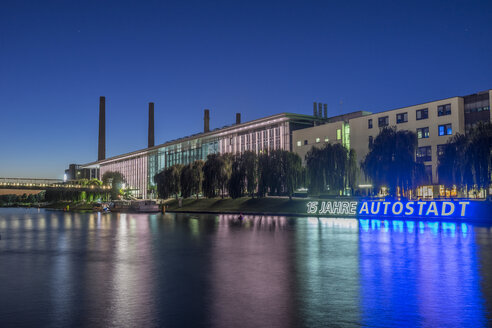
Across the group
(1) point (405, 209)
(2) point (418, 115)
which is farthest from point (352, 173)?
(2) point (418, 115)

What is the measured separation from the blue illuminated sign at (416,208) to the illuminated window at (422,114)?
3432 centimetres

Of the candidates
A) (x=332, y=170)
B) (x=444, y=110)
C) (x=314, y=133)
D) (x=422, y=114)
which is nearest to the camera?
(x=332, y=170)

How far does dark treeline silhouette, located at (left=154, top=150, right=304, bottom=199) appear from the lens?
2514 inches

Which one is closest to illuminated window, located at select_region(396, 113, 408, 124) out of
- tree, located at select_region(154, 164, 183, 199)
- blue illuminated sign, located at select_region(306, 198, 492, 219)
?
blue illuminated sign, located at select_region(306, 198, 492, 219)

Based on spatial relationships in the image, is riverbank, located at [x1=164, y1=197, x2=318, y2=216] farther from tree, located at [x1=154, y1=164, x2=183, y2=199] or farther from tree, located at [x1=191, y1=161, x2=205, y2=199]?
tree, located at [x1=154, y1=164, x2=183, y2=199]

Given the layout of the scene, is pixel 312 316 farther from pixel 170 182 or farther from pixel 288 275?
pixel 170 182

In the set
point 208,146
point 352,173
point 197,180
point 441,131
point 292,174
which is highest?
point 208,146

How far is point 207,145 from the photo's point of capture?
5276 inches

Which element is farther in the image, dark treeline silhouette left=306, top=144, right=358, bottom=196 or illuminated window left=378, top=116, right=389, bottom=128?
illuminated window left=378, top=116, right=389, bottom=128

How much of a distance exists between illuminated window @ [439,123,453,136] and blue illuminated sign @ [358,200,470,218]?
31.9m

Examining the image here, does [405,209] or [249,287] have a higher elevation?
[405,209]

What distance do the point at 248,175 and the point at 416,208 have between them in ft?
103

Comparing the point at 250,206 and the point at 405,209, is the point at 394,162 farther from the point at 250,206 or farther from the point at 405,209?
the point at 250,206

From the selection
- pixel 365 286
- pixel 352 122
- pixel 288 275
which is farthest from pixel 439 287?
pixel 352 122
